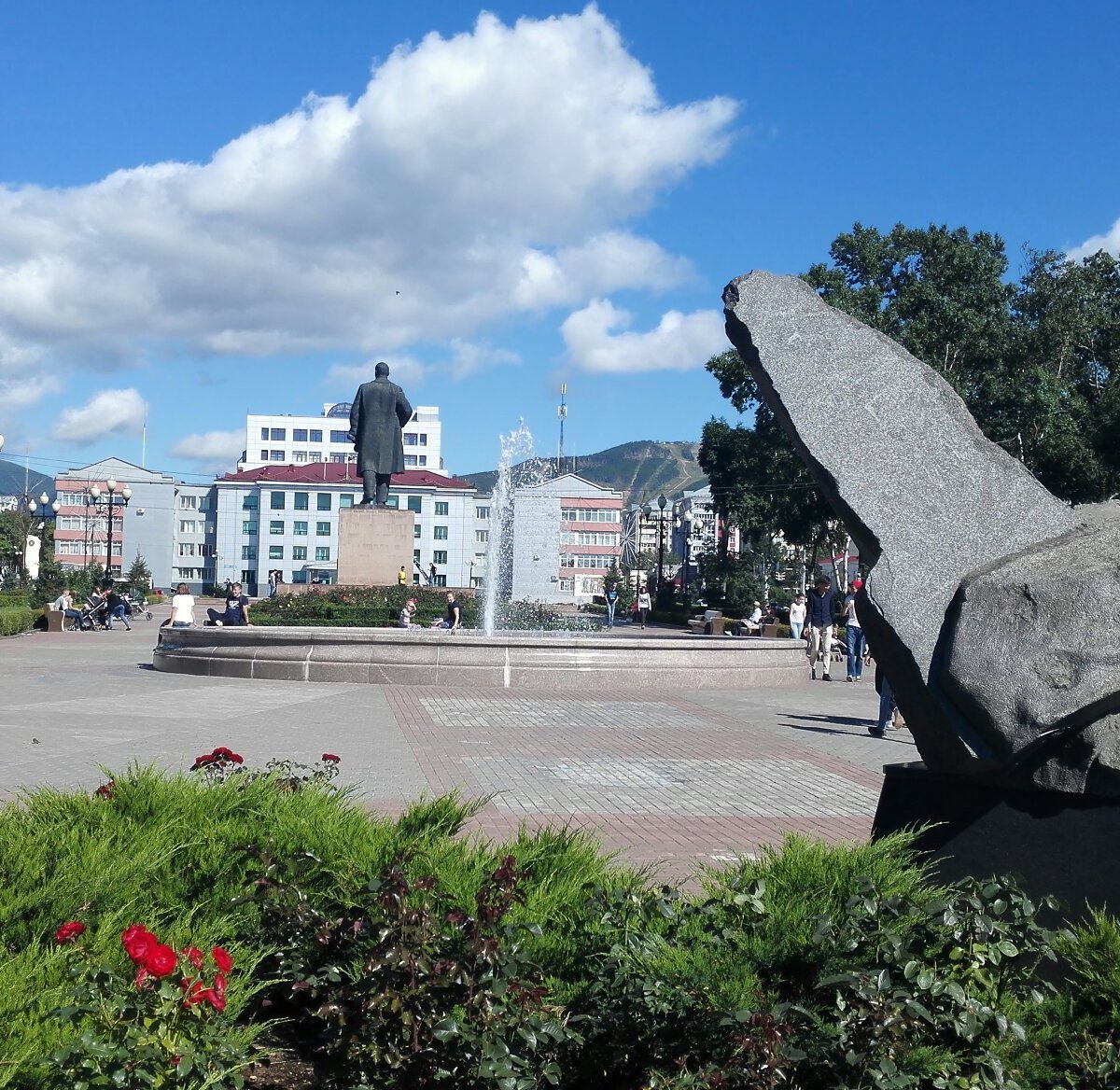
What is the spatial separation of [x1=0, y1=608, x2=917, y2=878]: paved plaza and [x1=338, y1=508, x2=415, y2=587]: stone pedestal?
31.7 ft

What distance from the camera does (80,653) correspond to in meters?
24.2

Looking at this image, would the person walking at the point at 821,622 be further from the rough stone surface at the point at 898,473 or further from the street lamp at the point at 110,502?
the street lamp at the point at 110,502

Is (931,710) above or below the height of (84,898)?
above

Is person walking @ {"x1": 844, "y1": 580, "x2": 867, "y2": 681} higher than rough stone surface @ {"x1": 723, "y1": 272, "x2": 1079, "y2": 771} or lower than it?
lower

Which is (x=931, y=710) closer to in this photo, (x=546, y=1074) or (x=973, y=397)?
(x=546, y=1074)

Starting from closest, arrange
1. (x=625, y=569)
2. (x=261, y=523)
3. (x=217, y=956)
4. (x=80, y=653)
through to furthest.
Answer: (x=217, y=956) < (x=80, y=653) < (x=625, y=569) < (x=261, y=523)

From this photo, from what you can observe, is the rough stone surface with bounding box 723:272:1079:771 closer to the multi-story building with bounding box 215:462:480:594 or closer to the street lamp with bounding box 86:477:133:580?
the street lamp with bounding box 86:477:133:580

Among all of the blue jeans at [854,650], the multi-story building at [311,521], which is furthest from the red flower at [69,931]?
the multi-story building at [311,521]

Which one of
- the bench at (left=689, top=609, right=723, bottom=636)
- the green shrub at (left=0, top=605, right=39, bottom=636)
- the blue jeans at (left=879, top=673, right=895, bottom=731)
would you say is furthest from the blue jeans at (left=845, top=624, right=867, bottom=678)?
the green shrub at (left=0, top=605, right=39, bottom=636)

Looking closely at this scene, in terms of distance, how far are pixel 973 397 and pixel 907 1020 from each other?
4100 centimetres

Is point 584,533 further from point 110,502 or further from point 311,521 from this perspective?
point 110,502

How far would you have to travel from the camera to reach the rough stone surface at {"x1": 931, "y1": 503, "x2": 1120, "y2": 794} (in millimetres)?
3838

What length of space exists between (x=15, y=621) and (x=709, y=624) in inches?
808

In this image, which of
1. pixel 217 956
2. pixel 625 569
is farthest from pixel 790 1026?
pixel 625 569
